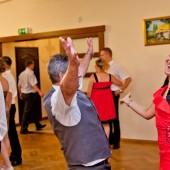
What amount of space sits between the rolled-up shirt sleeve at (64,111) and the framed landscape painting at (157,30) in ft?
12.5

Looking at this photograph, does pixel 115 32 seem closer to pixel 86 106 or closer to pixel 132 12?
pixel 132 12

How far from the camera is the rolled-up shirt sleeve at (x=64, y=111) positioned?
1448 millimetres

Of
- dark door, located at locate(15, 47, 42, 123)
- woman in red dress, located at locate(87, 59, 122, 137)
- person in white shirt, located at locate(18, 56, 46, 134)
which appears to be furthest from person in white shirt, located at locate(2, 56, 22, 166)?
dark door, located at locate(15, 47, 42, 123)

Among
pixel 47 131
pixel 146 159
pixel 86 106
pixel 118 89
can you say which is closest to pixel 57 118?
pixel 86 106

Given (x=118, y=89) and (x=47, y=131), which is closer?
(x=118, y=89)

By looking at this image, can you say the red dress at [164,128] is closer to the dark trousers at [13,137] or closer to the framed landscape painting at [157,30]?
the dark trousers at [13,137]

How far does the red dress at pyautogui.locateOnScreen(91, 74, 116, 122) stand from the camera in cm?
473

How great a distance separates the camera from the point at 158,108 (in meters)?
1.79

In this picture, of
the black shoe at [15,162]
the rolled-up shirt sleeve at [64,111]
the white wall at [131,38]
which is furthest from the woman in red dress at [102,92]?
the rolled-up shirt sleeve at [64,111]

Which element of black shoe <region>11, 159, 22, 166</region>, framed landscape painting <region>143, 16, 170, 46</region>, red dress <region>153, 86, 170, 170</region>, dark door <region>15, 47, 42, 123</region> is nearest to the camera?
red dress <region>153, 86, 170, 170</region>

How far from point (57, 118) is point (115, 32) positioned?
418 cm

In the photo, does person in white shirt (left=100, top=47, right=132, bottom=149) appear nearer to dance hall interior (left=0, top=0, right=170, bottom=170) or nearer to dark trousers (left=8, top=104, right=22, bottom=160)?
dance hall interior (left=0, top=0, right=170, bottom=170)

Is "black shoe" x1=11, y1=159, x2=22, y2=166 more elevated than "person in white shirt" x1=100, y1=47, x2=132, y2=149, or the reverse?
"person in white shirt" x1=100, y1=47, x2=132, y2=149

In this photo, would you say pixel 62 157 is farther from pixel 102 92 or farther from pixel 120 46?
pixel 120 46
